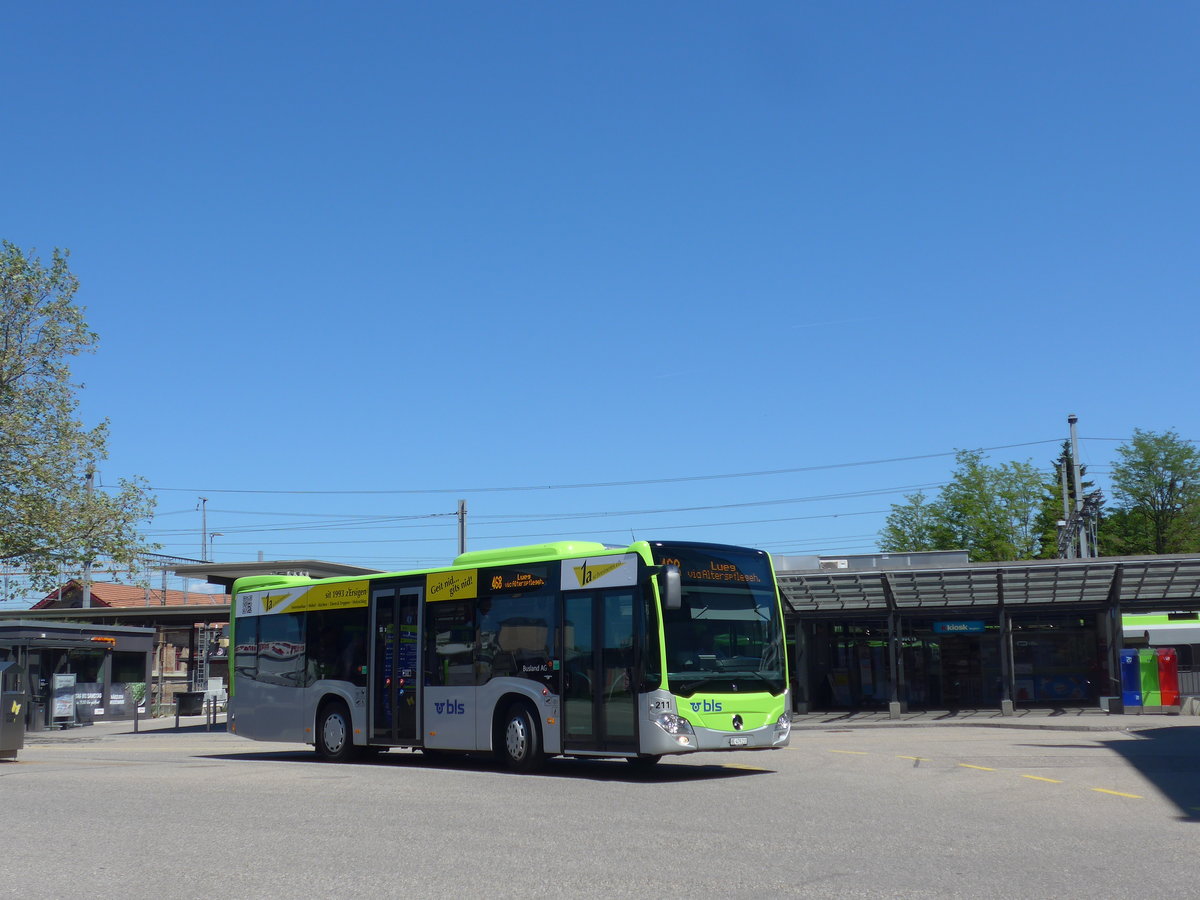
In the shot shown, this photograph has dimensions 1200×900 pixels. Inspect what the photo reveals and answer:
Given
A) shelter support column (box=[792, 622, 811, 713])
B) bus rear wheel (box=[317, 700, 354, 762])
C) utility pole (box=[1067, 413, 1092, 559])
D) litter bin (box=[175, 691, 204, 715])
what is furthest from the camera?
utility pole (box=[1067, 413, 1092, 559])

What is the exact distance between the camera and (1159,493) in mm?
71188

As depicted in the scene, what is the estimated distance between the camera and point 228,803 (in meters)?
13.2

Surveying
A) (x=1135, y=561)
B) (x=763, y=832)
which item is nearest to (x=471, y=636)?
(x=763, y=832)

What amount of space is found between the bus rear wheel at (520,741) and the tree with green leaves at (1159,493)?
61369mm

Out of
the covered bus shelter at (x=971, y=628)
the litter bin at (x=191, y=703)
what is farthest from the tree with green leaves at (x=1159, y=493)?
the litter bin at (x=191, y=703)

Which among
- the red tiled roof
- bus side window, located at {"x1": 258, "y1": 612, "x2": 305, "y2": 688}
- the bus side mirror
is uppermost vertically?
the red tiled roof

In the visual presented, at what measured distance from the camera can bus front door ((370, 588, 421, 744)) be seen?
19.2 metres

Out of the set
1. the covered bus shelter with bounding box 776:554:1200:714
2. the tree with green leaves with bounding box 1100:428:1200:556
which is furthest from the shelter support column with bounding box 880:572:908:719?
the tree with green leaves with bounding box 1100:428:1200:556

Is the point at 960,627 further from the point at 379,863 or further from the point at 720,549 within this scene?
the point at 379,863

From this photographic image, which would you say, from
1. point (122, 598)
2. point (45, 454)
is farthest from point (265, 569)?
point (122, 598)

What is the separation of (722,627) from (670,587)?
1635 millimetres

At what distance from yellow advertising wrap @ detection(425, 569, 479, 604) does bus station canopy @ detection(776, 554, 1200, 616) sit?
14758 millimetres

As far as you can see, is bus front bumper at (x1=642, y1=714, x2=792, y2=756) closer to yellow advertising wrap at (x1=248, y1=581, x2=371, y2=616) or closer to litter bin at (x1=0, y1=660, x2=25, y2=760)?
yellow advertising wrap at (x1=248, y1=581, x2=371, y2=616)

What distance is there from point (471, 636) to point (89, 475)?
2209cm
